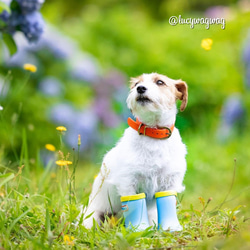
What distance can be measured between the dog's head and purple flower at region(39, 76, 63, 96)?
3401mm

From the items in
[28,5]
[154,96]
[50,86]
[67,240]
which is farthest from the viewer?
[50,86]

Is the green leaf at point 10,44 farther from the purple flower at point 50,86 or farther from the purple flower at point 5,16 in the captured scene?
the purple flower at point 50,86

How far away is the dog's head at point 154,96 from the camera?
7.91ft

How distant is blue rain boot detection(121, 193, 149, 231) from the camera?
2.43m

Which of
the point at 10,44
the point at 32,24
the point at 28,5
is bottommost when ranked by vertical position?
the point at 10,44

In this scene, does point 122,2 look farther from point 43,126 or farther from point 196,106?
point 43,126

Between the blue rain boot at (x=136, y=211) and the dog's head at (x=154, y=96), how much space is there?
491mm

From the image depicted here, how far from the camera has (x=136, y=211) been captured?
2426mm

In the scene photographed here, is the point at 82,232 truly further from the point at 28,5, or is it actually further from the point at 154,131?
the point at 28,5

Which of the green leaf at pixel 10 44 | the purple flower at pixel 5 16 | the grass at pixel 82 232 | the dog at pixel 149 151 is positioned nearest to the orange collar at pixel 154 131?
the dog at pixel 149 151

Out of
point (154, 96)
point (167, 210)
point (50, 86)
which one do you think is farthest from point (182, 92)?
point (50, 86)

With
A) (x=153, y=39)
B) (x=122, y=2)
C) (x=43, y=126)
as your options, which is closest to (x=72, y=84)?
(x=43, y=126)

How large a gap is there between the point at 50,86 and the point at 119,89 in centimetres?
170

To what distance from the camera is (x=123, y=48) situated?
8008mm
